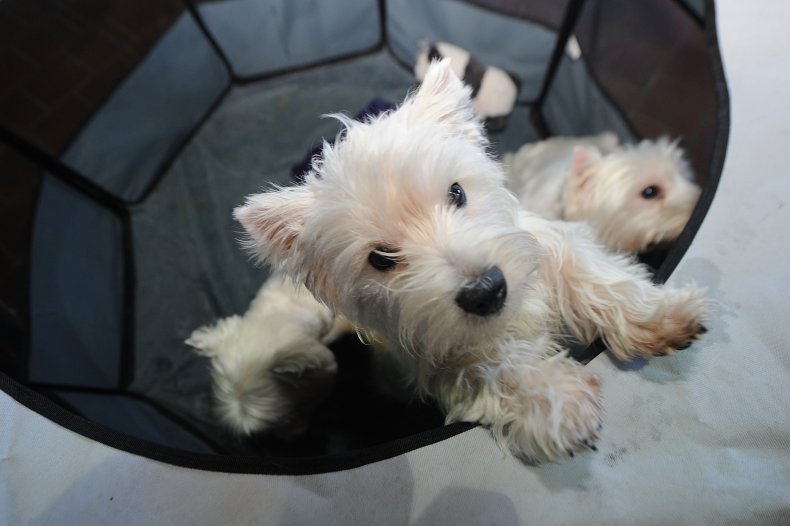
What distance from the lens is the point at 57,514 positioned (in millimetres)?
959

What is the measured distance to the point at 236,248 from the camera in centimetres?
230

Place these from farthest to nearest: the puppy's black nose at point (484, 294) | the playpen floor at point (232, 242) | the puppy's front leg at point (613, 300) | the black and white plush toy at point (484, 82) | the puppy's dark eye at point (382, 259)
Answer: the black and white plush toy at point (484, 82) < the playpen floor at point (232, 242) < the puppy's front leg at point (613, 300) < the puppy's dark eye at point (382, 259) < the puppy's black nose at point (484, 294)

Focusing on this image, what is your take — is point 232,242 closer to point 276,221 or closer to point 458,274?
point 276,221

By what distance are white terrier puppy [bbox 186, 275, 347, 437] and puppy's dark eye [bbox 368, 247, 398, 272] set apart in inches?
24.5

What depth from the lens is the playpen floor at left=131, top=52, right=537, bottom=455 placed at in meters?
1.81

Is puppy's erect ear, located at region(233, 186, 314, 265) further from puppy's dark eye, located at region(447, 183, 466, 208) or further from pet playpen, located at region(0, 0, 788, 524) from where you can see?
pet playpen, located at region(0, 0, 788, 524)

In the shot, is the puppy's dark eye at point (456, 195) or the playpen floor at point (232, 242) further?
the playpen floor at point (232, 242)

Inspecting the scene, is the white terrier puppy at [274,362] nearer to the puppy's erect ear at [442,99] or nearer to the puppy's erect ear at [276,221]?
the puppy's erect ear at [276,221]

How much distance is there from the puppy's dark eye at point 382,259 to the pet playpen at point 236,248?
0.36 meters

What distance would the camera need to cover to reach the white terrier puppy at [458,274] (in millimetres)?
875

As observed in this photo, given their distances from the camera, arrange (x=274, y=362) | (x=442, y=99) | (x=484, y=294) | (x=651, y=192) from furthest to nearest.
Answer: (x=651, y=192), (x=274, y=362), (x=442, y=99), (x=484, y=294)

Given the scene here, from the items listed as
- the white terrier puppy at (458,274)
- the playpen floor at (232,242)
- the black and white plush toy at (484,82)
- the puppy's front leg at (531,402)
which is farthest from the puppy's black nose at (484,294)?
the black and white plush toy at (484,82)

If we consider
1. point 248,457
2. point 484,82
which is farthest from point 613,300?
point 484,82

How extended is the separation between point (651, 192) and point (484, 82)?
0.96 meters
